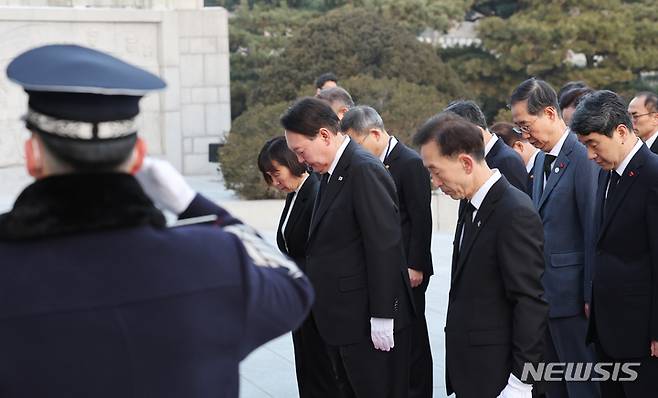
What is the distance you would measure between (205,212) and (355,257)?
2251 mm

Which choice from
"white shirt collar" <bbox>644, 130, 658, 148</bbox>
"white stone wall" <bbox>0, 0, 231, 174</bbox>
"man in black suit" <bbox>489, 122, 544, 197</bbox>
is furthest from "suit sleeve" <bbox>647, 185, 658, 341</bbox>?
"white stone wall" <bbox>0, 0, 231, 174</bbox>

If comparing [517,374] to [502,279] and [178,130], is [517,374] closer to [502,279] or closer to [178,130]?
[502,279]

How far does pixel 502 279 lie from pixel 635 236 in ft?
2.86

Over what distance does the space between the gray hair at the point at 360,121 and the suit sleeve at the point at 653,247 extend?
68.0 inches

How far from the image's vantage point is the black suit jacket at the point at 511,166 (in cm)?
524

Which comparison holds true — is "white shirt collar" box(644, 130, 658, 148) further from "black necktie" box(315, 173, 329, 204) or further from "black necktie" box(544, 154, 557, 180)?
"black necktie" box(315, 173, 329, 204)

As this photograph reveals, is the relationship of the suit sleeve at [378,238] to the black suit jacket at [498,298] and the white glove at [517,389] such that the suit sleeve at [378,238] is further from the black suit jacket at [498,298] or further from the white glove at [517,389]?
the white glove at [517,389]

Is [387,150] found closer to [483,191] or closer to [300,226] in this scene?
[300,226]

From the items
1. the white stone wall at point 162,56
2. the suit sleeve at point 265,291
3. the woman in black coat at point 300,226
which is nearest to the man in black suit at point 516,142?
the woman in black coat at point 300,226

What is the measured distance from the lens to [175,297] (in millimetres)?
1850

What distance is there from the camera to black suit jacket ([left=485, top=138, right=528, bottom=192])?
206 inches

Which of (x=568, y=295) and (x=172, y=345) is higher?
(x=172, y=345)

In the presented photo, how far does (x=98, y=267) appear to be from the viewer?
180cm

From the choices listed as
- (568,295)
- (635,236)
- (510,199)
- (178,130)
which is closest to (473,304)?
(510,199)
